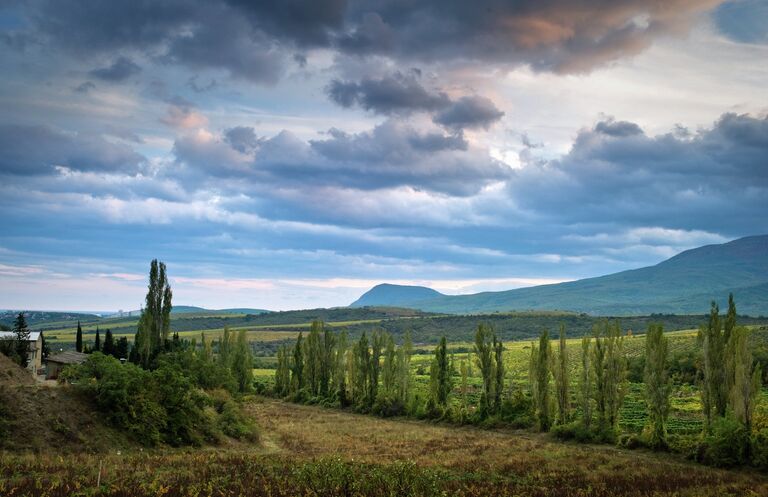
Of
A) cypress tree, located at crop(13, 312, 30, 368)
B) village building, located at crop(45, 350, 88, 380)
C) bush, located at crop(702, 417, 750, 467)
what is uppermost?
cypress tree, located at crop(13, 312, 30, 368)

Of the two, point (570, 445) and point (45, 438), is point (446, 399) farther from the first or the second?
point (45, 438)

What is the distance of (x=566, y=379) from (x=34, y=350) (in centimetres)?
5703

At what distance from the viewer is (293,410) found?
232 ft

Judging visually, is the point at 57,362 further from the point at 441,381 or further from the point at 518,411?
the point at 518,411

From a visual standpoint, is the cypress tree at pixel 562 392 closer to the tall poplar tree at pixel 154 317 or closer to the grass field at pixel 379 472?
the grass field at pixel 379 472

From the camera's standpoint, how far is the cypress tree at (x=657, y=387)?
41094mm

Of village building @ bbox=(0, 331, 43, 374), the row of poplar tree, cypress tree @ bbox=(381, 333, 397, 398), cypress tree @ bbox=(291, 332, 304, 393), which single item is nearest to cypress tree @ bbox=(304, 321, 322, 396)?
the row of poplar tree

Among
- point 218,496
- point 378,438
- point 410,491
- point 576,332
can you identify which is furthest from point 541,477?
point 576,332

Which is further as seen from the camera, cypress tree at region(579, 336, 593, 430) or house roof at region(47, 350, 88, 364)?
house roof at region(47, 350, 88, 364)

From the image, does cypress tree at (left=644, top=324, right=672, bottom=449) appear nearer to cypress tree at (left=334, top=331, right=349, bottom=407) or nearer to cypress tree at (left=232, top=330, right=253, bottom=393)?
cypress tree at (left=334, top=331, right=349, bottom=407)

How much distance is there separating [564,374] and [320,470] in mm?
32889

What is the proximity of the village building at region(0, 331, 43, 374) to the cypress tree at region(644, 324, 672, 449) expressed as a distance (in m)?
58.4

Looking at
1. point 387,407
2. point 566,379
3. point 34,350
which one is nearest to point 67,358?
point 34,350

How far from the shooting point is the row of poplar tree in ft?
133
